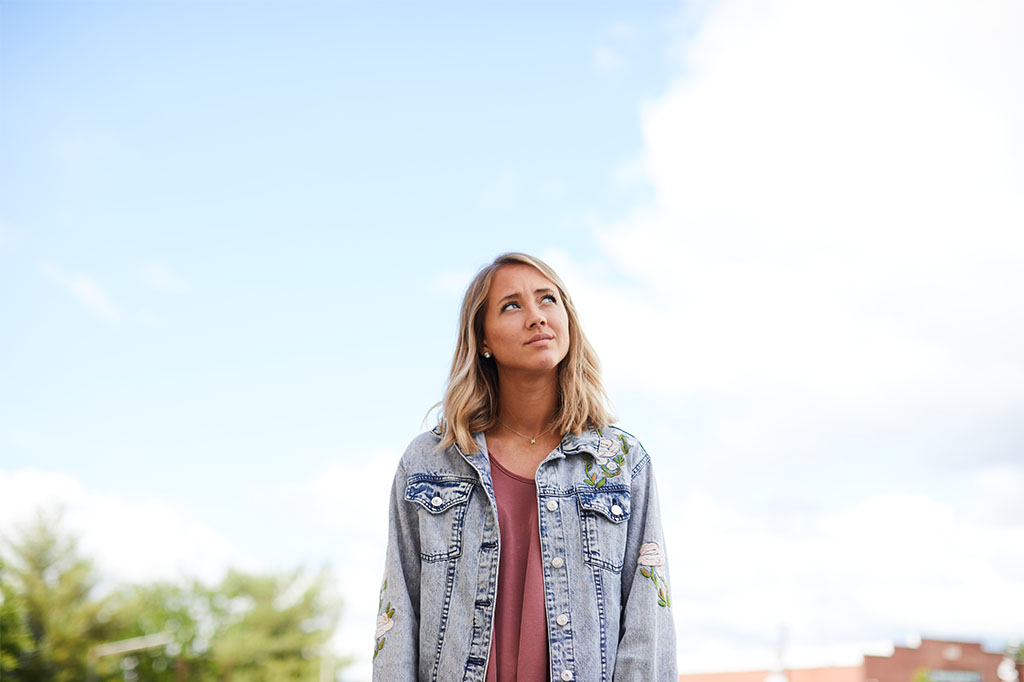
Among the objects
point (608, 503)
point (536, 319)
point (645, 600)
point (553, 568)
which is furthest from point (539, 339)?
point (645, 600)

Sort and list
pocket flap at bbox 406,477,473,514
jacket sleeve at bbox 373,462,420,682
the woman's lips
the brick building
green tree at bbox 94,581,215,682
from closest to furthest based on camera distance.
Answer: jacket sleeve at bbox 373,462,420,682, pocket flap at bbox 406,477,473,514, the woman's lips, the brick building, green tree at bbox 94,581,215,682

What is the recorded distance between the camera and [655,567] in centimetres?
294

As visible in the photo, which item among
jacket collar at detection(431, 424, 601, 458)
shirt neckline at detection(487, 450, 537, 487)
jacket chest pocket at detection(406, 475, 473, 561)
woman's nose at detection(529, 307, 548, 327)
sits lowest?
jacket chest pocket at detection(406, 475, 473, 561)

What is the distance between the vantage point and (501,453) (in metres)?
3.15

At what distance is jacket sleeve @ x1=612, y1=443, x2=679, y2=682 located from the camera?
278cm

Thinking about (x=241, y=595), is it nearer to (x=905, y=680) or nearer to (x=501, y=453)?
(x=905, y=680)

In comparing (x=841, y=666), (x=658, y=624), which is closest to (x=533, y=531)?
(x=658, y=624)

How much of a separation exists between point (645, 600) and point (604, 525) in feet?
0.74

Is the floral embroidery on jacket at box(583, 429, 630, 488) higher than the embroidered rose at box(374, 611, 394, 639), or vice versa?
the floral embroidery on jacket at box(583, 429, 630, 488)

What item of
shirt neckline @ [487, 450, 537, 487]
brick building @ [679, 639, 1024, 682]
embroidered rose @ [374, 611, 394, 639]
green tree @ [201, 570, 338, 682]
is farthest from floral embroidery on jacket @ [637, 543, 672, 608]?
green tree @ [201, 570, 338, 682]

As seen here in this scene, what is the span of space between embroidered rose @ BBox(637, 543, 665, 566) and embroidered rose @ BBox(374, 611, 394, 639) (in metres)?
0.70

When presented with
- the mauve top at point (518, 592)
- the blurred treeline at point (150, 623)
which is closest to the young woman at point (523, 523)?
the mauve top at point (518, 592)

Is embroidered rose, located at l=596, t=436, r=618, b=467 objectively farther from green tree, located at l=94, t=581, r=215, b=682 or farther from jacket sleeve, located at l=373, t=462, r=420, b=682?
green tree, located at l=94, t=581, r=215, b=682

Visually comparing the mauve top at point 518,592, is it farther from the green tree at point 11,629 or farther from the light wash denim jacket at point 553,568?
the green tree at point 11,629
